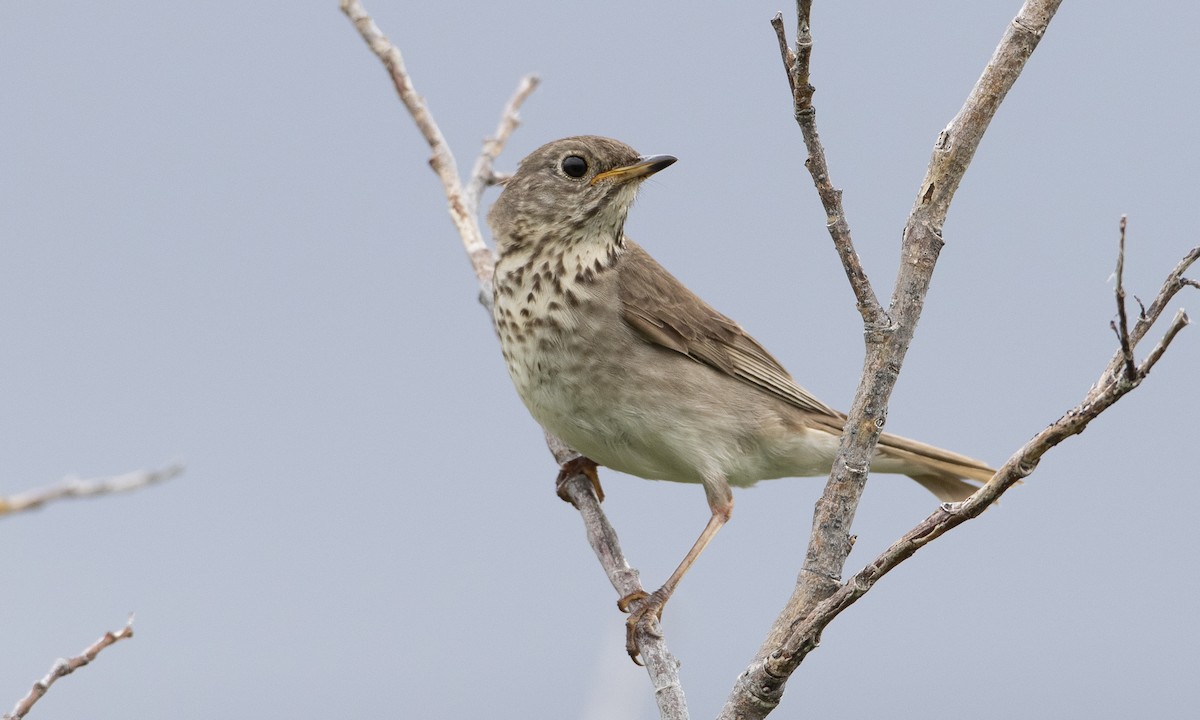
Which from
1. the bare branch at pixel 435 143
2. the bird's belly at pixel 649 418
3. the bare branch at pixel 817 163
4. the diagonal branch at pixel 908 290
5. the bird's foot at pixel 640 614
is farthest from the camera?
the bare branch at pixel 435 143

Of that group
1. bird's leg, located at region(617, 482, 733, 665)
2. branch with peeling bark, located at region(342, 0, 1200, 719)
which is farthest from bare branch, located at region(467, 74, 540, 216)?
branch with peeling bark, located at region(342, 0, 1200, 719)

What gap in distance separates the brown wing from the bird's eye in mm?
464

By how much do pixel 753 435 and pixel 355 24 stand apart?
3.11 metres

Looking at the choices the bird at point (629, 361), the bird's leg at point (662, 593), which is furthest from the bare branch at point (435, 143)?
the bird's leg at point (662, 593)

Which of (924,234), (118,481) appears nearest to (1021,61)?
(924,234)

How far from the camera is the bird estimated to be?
18.5 ft

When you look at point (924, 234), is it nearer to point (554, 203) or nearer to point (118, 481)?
point (118, 481)

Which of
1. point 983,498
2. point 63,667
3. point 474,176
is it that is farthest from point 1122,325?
point 474,176

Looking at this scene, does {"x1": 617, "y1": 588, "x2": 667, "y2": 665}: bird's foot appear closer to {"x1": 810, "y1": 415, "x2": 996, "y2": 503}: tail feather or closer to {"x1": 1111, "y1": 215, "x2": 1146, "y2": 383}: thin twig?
{"x1": 810, "y1": 415, "x2": 996, "y2": 503}: tail feather

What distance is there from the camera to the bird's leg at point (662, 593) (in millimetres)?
4836

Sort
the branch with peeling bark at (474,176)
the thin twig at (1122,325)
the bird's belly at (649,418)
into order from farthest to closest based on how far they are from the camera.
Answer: the branch with peeling bark at (474,176)
the bird's belly at (649,418)
the thin twig at (1122,325)

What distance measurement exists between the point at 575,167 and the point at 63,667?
3.74 metres

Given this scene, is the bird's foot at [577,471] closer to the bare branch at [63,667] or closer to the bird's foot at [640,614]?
the bird's foot at [640,614]

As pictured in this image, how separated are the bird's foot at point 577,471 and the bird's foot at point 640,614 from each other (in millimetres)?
1041
